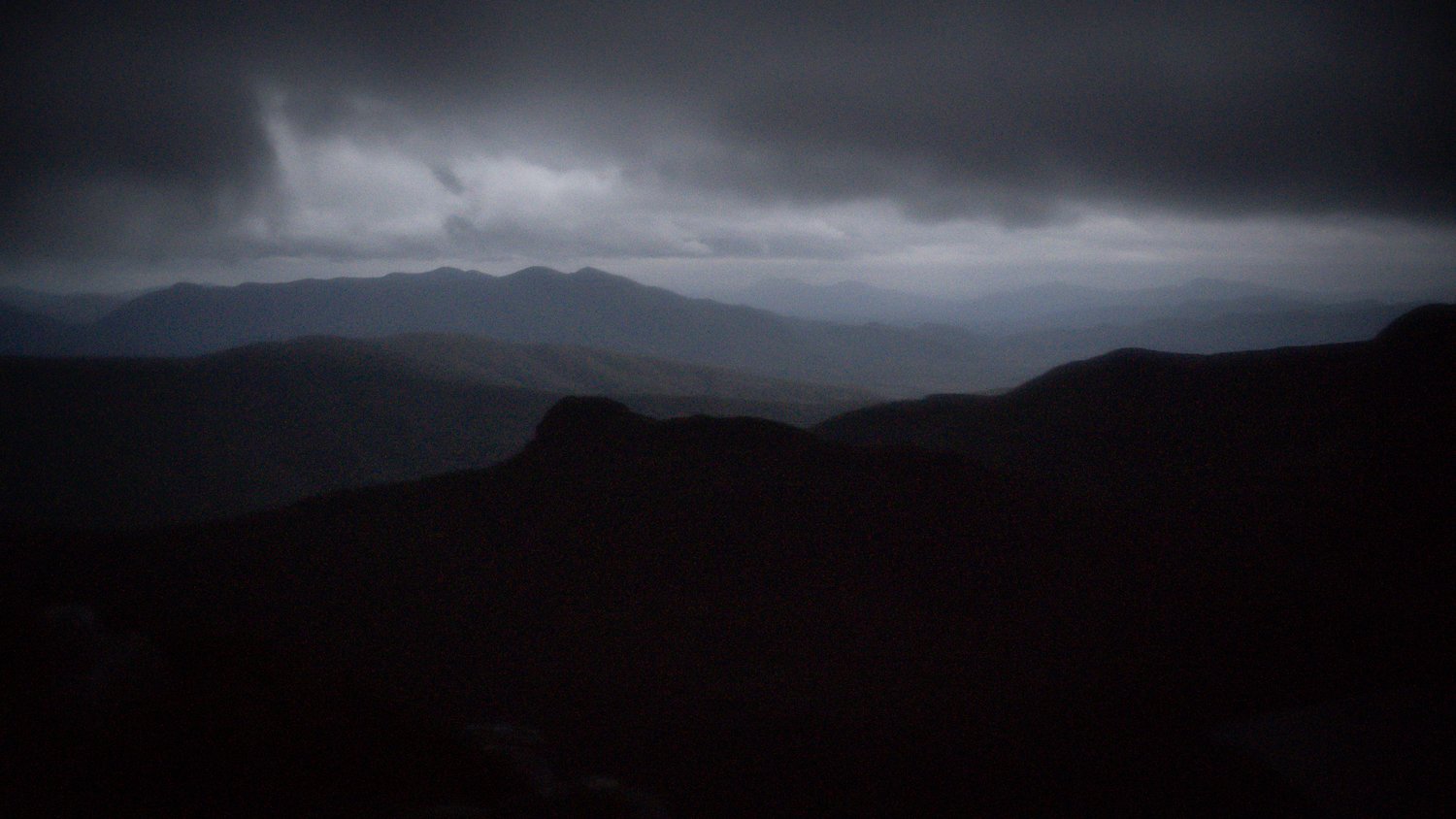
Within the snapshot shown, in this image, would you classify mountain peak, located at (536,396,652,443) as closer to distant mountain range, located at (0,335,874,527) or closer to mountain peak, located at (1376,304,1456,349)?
mountain peak, located at (1376,304,1456,349)

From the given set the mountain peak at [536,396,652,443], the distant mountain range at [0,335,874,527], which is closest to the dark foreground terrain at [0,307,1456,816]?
the mountain peak at [536,396,652,443]

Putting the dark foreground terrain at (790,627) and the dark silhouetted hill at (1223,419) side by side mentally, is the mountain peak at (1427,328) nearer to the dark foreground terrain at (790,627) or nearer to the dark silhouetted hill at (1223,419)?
the dark silhouetted hill at (1223,419)

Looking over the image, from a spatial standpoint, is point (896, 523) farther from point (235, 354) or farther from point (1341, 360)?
point (235, 354)

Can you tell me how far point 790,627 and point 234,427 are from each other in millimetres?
124472

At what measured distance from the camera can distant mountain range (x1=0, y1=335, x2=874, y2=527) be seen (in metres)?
94.2

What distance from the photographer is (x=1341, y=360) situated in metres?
45.5

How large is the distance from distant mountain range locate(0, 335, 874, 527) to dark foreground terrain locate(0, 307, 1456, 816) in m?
55.3

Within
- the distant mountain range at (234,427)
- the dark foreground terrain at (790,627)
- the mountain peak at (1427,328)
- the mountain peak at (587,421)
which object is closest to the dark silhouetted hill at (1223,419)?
the mountain peak at (1427,328)

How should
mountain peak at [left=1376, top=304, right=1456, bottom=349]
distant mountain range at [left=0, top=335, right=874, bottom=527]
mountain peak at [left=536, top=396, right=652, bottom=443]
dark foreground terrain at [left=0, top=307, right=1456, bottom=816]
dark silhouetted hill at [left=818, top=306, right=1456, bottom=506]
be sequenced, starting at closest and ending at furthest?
1. dark foreground terrain at [left=0, top=307, right=1456, bottom=816]
2. dark silhouetted hill at [left=818, top=306, right=1456, bottom=506]
3. mountain peak at [left=1376, top=304, right=1456, bottom=349]
4. mountain peak at [left=536, top=396, right=652, bottom=443]
5. distant mountain range at [left=0, top=335, right=874, bottom=527]

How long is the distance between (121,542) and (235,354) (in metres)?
141

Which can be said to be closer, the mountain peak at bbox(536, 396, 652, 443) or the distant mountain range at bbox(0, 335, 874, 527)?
the mountain peak at bbox(536, 396, 652, 443)

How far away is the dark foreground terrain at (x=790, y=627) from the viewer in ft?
36.8

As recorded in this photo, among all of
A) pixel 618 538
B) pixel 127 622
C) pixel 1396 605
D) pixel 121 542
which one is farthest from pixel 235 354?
pixel 1396 605

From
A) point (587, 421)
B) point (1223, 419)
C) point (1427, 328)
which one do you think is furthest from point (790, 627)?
point (1427, 328)
